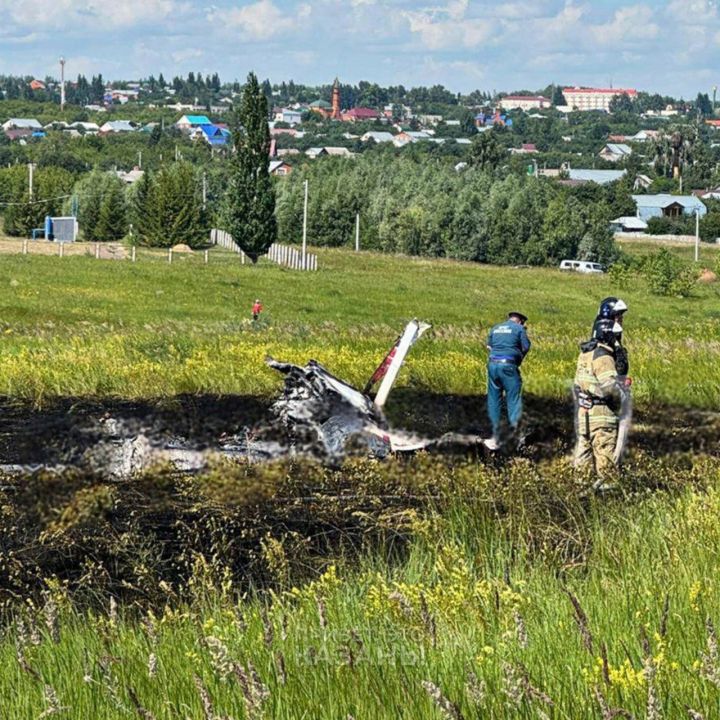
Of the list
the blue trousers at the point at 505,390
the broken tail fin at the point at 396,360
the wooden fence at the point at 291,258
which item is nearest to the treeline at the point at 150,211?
the wooden fence at the point at 291,258

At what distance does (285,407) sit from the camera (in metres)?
15.4

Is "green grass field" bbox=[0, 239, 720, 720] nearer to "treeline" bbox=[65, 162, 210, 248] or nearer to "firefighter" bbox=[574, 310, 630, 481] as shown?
"firefighter" bbox=[574, 310, 630, 481]

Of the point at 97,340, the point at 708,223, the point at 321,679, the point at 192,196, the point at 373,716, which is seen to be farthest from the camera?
the point at 708,223

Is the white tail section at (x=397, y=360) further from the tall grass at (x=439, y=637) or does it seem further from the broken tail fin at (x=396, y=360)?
the tall grass at (x=439, y=637)

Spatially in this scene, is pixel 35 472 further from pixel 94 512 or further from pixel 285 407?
pixel 285 407

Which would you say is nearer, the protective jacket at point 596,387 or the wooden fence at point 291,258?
the protective jacket at point 596,387

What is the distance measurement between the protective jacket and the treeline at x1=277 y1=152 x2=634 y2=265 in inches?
3109

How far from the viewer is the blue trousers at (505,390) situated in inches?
611

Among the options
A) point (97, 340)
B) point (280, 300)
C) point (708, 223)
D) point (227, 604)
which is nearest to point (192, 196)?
point (280, 300)

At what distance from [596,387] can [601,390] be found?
0.06 meters

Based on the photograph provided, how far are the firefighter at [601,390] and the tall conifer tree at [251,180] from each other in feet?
190

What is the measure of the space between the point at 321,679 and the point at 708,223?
4723 inches

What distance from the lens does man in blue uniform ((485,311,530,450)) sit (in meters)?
15.4

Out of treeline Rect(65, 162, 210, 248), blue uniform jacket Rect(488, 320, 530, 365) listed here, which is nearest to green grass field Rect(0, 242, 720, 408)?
blue uniform jacket Rect(488, 320, 530, 365)
